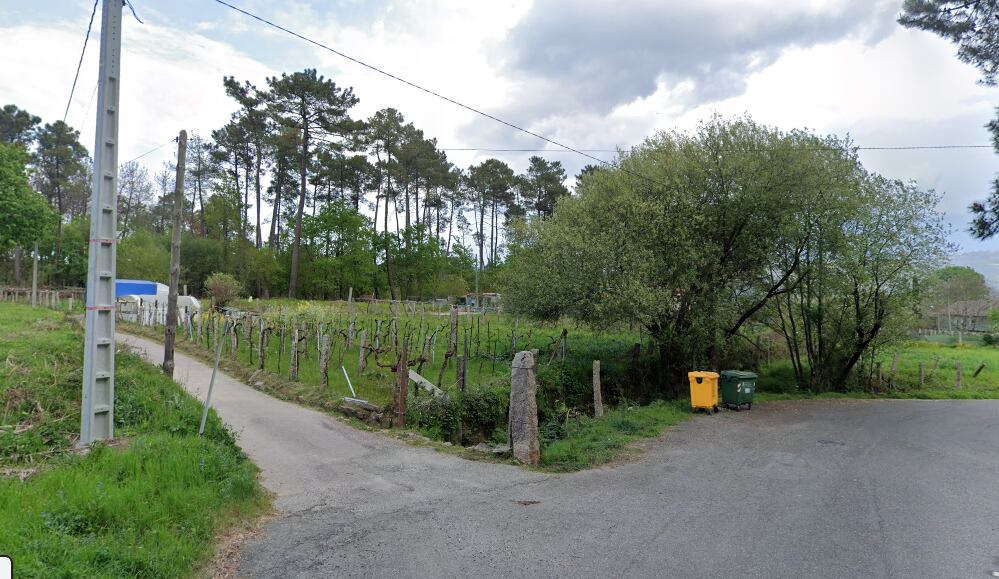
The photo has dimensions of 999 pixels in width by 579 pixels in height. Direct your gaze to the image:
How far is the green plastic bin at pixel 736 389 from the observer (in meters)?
→ 14.8

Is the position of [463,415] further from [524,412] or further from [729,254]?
[729,254]

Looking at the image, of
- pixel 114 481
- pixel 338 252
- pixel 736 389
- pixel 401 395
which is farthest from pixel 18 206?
pixel 736 389

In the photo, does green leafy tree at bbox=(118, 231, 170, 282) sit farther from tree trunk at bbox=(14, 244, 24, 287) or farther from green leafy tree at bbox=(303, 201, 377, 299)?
green leafy tree at bbox=(303, 201, 377, 299)

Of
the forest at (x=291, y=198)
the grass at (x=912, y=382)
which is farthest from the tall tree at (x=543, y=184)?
the grass at (x=912, y=382)

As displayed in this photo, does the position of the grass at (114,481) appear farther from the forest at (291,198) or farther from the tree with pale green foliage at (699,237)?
the forest at (291,198)

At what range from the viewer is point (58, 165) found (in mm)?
52875

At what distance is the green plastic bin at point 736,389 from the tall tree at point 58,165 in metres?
57.3

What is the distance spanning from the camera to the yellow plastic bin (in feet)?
45.9

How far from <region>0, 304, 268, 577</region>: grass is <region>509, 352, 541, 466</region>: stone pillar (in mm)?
3927

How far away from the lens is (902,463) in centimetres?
935

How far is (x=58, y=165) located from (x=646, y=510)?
64702 millimetres

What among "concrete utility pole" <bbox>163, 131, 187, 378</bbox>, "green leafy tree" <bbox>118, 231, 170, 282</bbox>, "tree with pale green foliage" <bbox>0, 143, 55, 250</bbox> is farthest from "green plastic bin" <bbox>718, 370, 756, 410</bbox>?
"green leafy tree" <bbox>118, 231, 170, 282</bbox>

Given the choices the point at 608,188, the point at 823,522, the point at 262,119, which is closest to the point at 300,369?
the point at 608,188

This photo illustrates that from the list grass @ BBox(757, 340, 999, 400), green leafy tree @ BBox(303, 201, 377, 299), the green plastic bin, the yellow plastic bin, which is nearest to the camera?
Answer: the yellow plastic bin
